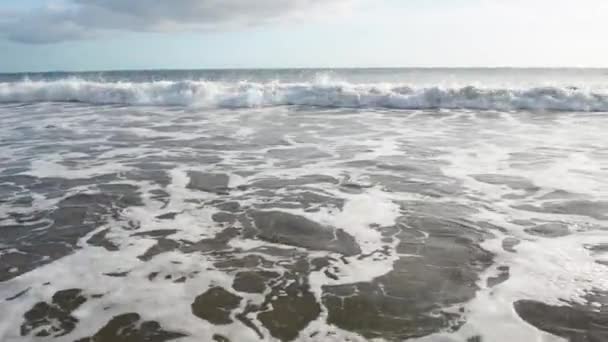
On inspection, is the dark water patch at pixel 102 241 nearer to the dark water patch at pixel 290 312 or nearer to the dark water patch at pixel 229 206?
the dark water patch at pixel 229 206

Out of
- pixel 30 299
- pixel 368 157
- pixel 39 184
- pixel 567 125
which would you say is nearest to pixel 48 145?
pixel 39 184

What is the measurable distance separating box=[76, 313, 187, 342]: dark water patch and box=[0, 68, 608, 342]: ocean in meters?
0.02

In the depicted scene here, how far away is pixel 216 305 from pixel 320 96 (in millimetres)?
18392

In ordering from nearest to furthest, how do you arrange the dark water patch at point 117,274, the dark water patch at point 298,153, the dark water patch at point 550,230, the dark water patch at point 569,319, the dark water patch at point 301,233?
1. the dark water patch at point 569,319
2. the dark water patch at point 117,274
3. the dark water patch at point 301,233
4. the dark water patch at point 550,230
5. the dark water patch at point 298,153

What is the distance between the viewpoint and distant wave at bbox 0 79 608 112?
61.3 ft

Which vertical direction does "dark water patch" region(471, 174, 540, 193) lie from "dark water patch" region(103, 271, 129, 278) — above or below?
above

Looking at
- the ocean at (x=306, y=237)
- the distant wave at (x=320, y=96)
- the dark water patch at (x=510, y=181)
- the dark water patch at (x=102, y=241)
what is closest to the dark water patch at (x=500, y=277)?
the ocean at (x=306, y=237)

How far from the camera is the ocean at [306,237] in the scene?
362cm

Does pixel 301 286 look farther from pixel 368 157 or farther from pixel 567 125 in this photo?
pixel 567 125

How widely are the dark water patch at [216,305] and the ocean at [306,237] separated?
2cm

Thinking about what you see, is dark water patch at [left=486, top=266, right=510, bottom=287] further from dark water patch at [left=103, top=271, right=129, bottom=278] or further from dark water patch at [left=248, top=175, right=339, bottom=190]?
dark water patch at [left=248, top=175, right=339, bottom=190]

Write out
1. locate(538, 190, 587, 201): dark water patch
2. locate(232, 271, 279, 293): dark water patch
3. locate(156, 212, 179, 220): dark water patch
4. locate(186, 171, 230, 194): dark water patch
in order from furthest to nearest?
1. locate(186, 171, 230, 194): dark water patch
2. locate(538, 190, 587, 201): dark water patch
3. locate(156, 212, 179, 220): dark water patch
4. locate(232, 271, 279, 293): dark water patch

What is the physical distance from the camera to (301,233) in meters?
5.39

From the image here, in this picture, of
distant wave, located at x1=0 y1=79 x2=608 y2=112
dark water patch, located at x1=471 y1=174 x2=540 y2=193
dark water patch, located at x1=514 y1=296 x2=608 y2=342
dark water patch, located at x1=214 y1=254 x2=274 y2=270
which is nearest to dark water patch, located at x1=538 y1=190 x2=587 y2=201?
dark water patch, located at x1=471 y1=174 x2=540 y2=193
